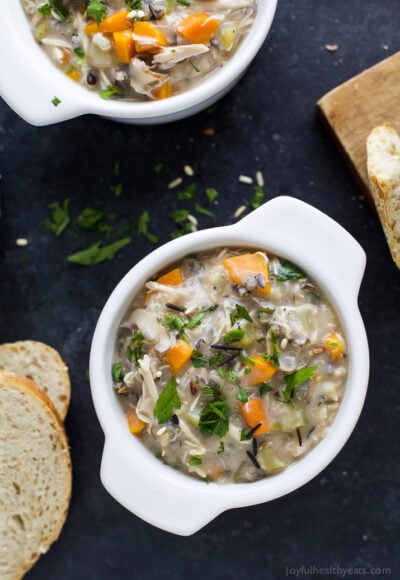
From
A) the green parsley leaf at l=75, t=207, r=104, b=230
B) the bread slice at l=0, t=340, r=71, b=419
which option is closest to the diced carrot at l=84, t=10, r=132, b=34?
the green parsley leaf at l=75, t=207, r=104, b=230

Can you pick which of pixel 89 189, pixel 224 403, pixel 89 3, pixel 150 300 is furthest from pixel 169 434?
pixel 89 3

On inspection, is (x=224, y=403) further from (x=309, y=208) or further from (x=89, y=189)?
(x=89, y=189)

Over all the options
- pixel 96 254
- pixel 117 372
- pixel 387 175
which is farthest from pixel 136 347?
pixel 387 175

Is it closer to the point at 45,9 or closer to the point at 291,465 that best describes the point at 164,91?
the point at 45,9

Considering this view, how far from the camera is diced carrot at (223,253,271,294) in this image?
8.66ft

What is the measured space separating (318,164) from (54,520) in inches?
72.1

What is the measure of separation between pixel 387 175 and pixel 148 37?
1014 millimetres

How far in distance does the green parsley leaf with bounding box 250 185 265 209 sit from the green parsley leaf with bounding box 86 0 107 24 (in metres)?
0.94

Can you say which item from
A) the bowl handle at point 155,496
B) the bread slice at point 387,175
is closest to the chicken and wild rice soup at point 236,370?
the bowl handle at point 155,496

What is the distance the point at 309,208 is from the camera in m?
2.56

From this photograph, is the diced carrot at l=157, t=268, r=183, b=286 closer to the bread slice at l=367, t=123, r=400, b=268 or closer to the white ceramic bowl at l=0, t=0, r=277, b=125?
the white ceramic bowl at l=0, t=0, r=277, b=125

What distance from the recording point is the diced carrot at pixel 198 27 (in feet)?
8.91

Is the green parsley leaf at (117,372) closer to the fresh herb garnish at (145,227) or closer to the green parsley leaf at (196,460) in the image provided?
the green parsley leaf at (196,460)

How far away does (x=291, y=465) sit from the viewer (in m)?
2.66
